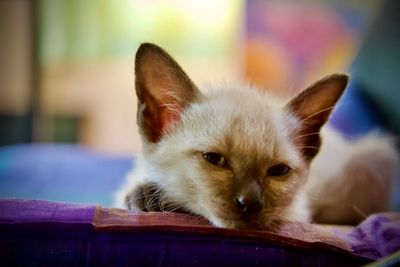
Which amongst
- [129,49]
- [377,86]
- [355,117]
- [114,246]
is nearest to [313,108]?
[114,246]

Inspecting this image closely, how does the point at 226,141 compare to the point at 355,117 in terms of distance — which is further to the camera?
the point at 355,117

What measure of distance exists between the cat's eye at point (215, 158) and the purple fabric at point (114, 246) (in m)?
0.20

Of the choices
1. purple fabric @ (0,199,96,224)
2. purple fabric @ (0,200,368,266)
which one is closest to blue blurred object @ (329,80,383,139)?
purple fabric @ (0,200,368,266)

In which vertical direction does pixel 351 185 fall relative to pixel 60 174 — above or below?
above

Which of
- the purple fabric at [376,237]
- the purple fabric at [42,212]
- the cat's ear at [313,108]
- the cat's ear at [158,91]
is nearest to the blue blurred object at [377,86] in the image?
the cat's ear at [313,108]

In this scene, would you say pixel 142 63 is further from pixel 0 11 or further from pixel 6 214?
pixel 0 11

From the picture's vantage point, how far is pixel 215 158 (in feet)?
3.52

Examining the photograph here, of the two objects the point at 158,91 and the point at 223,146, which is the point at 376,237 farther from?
the point at 158,91

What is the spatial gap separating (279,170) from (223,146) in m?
0.16

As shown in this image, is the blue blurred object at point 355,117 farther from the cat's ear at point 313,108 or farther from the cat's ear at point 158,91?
the cat's ear at point 158,91

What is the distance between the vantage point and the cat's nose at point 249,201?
968 mm

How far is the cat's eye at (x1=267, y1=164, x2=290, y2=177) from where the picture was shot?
43.7 inches

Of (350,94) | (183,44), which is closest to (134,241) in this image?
(350,94)

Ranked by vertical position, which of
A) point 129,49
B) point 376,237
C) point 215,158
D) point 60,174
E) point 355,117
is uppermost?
point 215,158
